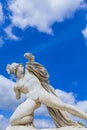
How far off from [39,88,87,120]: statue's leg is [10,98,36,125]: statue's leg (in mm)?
306

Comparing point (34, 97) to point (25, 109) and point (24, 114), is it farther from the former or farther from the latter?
point (24, 114)

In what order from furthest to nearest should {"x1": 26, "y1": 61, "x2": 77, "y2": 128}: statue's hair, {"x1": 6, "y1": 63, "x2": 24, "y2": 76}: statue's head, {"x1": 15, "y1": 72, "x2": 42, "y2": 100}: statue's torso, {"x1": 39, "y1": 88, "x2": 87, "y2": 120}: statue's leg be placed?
1. {"x1": 6, "y1": 63, "x2": 24, "y2": 76}: statue's head
2. {"x1": 15, "y1": 72, "x2": 42, "y2": 100}: statue's torso
3. {"x1": 26, "y1": 61, "x2": 77, "y2": 128}: statue's hair
4. {"x1": 39, "y1": 88, "x2": 87, "y2": 120}: statue's leg

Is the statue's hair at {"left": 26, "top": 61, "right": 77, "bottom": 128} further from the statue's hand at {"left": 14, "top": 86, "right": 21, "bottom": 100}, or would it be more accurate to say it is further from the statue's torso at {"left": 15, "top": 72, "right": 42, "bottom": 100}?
the statue's hand at {"left": 14, "top": 86, "right": 21, "bottom": 100}

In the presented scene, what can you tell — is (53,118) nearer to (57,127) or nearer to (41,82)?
(57,127)

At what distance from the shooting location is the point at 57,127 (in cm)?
1156

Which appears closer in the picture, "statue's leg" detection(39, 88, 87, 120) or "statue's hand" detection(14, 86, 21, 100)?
"statue's leg" detection(39, 88, 87, 120)

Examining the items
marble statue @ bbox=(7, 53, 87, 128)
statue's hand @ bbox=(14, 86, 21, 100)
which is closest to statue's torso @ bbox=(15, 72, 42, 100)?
marble statue @ bbox=(7, 53, 87, 128)

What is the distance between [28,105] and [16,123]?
58 centimetres

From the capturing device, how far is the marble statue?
1147cm

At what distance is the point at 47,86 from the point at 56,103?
0.76 metres

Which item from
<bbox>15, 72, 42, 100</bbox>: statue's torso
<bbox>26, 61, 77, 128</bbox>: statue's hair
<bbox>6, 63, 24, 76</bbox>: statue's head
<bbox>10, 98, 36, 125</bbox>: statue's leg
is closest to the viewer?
<bbox>10, 98, 36, 125</bbox>: statue's leg

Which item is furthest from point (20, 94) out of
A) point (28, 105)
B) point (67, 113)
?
point (67, 113)

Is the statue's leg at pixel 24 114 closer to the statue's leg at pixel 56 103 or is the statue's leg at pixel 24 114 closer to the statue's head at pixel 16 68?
the statue's leg at pixel 56 103

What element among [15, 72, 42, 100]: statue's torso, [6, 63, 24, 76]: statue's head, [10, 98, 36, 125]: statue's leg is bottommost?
[10, 98, 36, 125]: statue's leg
